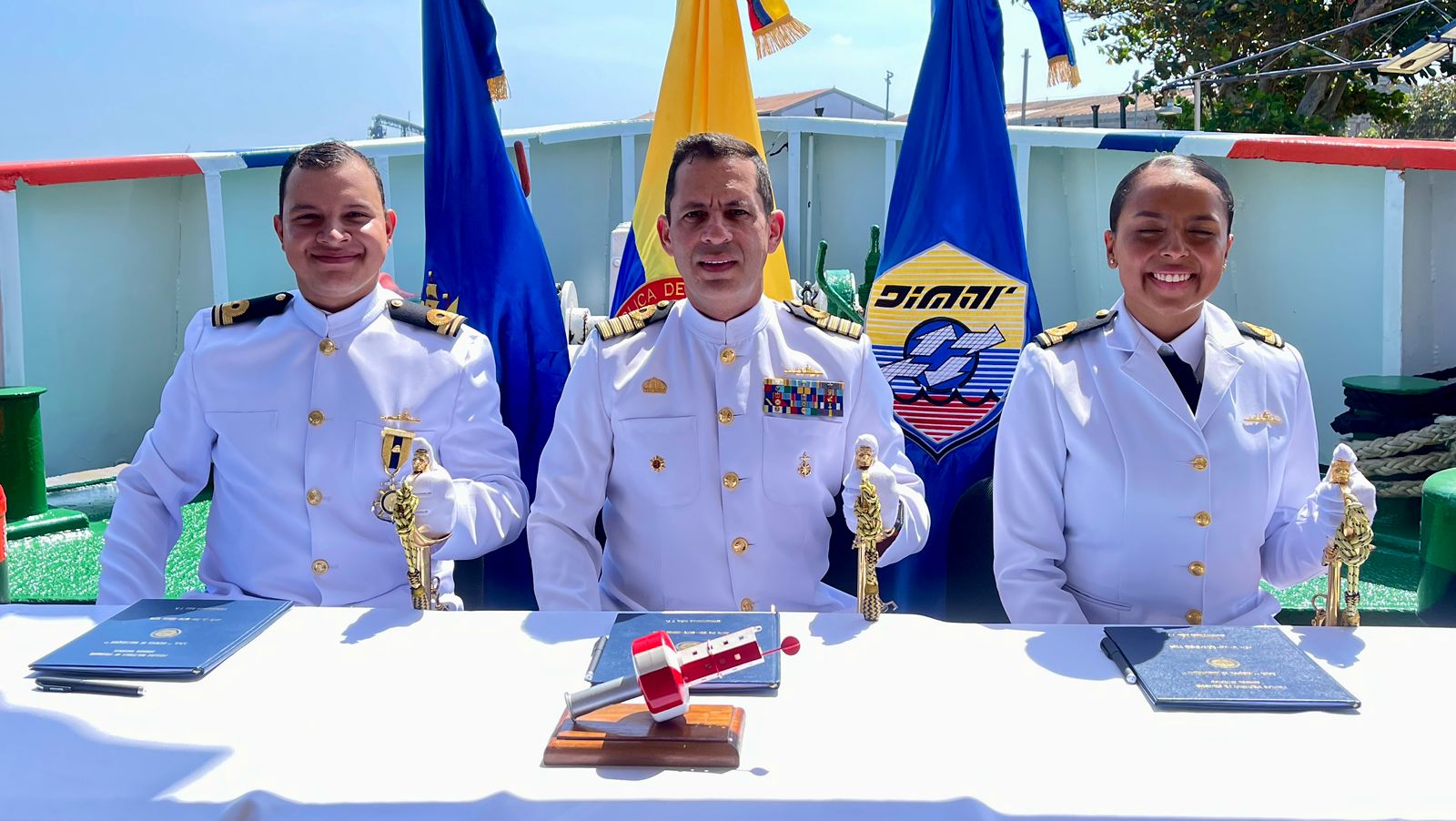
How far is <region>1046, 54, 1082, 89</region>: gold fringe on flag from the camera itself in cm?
340

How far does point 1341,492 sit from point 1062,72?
213 cm

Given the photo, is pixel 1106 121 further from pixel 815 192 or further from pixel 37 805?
pixel 37 805

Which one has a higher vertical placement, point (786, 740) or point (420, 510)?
point (420, 510)

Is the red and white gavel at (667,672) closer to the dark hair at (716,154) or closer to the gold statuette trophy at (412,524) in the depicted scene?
the gold statuette trophy at (412,524)

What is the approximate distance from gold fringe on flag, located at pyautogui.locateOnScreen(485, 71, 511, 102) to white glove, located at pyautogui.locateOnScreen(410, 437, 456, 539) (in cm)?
162

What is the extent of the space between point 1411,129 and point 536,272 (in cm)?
5209

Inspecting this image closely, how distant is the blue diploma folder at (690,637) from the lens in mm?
1491

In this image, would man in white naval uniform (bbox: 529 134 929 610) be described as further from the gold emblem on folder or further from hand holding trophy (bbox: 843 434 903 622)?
the gold emblem on folder

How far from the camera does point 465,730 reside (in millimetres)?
1374

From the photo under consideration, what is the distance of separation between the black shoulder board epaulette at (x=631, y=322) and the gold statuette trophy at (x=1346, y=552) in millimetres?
1460

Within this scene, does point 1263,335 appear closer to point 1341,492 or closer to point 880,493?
point 1341,492

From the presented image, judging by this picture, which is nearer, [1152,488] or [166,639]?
[166,639]

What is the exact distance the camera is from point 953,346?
10.6 feet

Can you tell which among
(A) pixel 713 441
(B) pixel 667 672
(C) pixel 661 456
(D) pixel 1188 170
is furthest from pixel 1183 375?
(B) pixel 667 672
